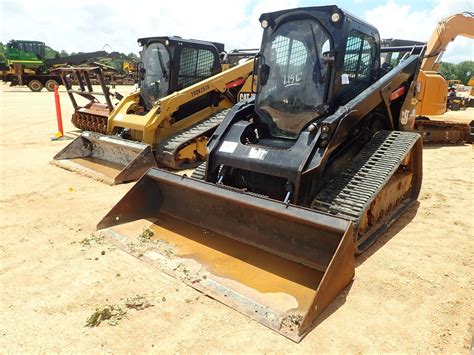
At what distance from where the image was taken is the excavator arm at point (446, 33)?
10.9 meters

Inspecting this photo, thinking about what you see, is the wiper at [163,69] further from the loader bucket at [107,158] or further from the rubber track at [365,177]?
the rubber track at [365,177]

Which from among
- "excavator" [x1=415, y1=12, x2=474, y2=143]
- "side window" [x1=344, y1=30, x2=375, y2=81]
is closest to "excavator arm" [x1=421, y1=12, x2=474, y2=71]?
"excavator" [x1=415, y1=12, x2=474, y2=143]

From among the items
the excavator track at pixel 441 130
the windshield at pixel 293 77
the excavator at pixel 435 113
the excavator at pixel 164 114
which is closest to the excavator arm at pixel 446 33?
the excavator at pixel 435 113

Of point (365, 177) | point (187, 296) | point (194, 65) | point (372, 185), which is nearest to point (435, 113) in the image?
point (194, 65)

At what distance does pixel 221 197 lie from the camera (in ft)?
11.6

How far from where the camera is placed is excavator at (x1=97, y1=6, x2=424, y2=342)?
3061 millimetres

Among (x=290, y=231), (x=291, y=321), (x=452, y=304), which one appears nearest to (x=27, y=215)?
(x=290, y=231)

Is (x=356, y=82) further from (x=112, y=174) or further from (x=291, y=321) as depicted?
(x=112, y=174)

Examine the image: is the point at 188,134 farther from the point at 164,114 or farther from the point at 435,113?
the point at 435,113

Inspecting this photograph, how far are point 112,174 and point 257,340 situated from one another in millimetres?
4476

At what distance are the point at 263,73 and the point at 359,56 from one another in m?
1.07

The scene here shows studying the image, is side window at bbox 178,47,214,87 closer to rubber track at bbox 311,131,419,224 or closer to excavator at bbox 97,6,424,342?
excavator at bbox 97,6,424,342

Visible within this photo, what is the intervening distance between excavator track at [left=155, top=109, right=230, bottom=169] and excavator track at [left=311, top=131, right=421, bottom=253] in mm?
3391

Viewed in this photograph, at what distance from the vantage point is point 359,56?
4.34 metres
